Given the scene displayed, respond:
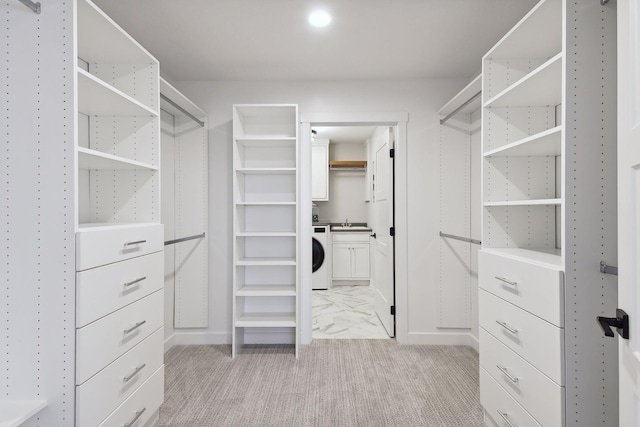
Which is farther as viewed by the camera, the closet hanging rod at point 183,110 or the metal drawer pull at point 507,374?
the closet hanging rod at point 183,110

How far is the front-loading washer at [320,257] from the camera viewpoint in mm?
5133

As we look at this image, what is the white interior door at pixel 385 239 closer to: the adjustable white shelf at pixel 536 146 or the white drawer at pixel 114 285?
the adjustable white shelf at pixel 536 146

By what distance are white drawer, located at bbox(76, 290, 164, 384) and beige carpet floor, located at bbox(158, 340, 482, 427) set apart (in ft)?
2.20

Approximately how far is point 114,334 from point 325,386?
145 centimetres

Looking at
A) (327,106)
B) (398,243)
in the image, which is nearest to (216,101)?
(327,106)

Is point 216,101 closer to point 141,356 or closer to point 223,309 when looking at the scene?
point 223,309

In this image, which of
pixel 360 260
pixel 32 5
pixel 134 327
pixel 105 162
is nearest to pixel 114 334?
pixel 134 327

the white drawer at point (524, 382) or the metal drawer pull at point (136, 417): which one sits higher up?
the white drawer at point (524, 382)

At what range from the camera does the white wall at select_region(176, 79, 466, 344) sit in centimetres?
312

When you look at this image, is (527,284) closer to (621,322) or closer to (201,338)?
(621,322)

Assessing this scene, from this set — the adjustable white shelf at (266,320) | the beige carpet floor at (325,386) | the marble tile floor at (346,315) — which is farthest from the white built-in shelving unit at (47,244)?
the marble tile floor at (346,315)

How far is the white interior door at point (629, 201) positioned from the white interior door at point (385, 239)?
7.53 feet

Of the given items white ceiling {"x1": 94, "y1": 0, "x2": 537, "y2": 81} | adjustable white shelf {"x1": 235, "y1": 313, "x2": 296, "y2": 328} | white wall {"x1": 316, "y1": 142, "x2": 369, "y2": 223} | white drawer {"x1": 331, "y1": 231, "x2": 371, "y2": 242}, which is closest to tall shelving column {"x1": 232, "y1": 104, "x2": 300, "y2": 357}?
adjustable white shelf {"x1": 235, "y1": 313, "x2": 296, "y2": 328}

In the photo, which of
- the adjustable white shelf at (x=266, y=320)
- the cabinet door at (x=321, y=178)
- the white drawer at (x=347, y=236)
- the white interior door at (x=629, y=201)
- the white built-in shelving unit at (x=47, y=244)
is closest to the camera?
the white interior door at (x=629, y=201)
